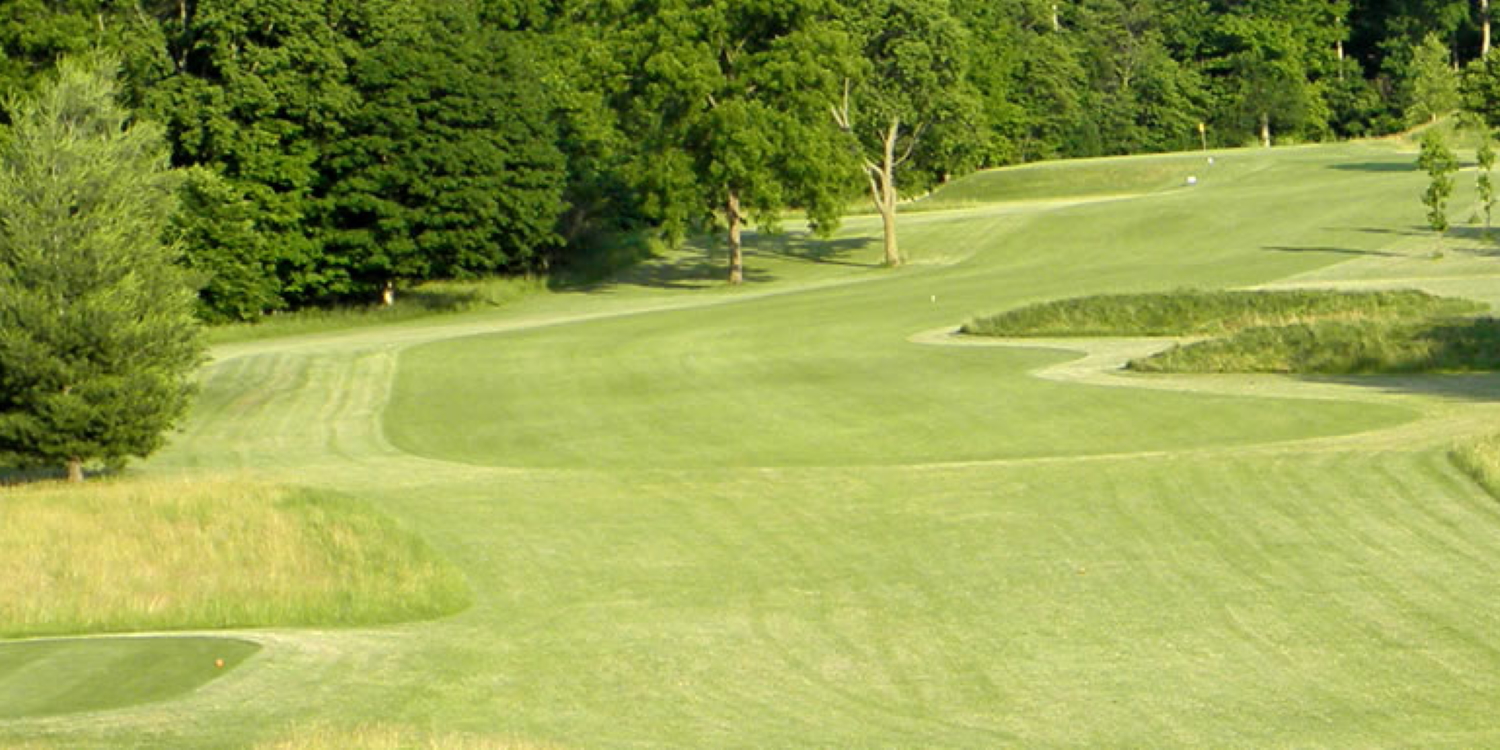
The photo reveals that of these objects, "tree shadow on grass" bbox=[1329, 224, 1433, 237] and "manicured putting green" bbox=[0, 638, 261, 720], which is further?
"tree shadow on grass" bbox=[1329, 224, 1433, 237]

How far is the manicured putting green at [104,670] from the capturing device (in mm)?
15148

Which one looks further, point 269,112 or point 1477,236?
point 269,112

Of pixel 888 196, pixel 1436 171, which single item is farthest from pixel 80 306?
pixel 888 196

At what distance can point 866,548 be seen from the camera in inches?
902

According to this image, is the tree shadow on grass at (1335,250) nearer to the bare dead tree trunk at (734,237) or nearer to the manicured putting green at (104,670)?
the bare dead tree trunk at (734,237)

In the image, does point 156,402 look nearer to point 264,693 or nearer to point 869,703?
point 264,693

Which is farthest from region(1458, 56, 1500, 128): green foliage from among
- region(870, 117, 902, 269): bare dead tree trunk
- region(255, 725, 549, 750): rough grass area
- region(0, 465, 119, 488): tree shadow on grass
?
region(255, 725, 549, 750): rough grass area

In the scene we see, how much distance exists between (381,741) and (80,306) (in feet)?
58.3

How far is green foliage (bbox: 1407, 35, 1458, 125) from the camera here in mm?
105000

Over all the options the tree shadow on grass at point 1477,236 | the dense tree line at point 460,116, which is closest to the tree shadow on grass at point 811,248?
the dense tree line at point 460,116

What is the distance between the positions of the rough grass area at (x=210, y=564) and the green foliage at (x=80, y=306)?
2.32 metres

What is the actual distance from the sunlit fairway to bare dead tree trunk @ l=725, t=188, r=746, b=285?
20645mm

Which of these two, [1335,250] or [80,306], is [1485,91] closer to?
[1335,250]

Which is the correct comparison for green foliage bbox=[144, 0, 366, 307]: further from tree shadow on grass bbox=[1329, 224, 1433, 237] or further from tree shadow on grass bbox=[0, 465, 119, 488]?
tree shadow on grass bbox=[1329, 224, 1433, 237]
